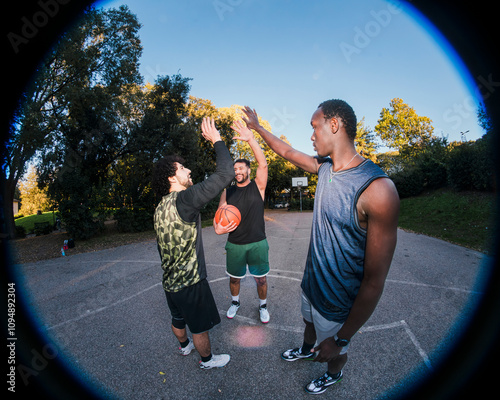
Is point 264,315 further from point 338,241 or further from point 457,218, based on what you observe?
point 457,218

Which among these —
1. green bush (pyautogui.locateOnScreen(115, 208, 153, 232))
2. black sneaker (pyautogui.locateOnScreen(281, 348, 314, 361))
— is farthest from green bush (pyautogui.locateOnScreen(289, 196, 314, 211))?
black sneaker (pyautogui.locateOnScreen(281, 348, 314, 361))

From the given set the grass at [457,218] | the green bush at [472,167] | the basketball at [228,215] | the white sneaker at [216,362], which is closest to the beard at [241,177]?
the basketball at [228,215]

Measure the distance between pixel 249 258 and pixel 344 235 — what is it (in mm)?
2181

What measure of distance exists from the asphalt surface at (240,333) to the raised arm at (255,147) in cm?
241

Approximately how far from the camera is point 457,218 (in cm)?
1202

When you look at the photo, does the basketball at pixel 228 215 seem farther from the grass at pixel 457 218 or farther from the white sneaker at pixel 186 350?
the grass at pixel 457 218

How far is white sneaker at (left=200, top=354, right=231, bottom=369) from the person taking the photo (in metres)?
2.66

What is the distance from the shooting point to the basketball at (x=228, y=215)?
3461mm

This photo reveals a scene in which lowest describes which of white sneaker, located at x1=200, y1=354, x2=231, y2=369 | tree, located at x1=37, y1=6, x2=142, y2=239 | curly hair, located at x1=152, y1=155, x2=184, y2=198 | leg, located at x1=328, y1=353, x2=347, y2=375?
white sneaker, located at x1=200, y1=354, x2=231, y2=369

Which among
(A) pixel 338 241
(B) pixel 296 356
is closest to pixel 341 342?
(A) pixel 338 241

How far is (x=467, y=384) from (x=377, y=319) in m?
1.33

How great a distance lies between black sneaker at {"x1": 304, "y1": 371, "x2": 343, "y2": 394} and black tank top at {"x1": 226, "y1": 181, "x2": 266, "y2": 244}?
6.32 feet

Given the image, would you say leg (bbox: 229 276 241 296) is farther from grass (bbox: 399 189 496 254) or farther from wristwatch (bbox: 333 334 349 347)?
grass (bbox: 399 189 496 254)

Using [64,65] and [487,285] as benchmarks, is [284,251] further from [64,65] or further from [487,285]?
[64,65]
